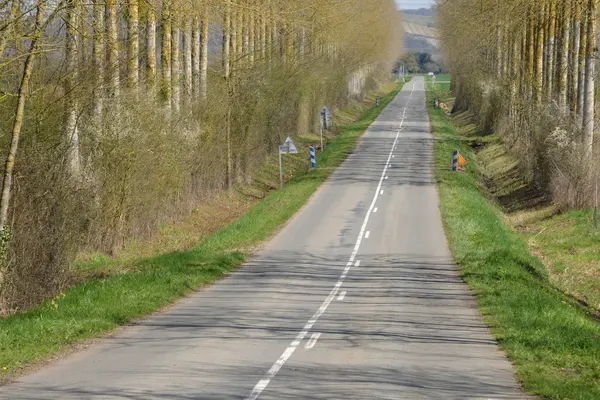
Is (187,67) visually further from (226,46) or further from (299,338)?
(299,338)

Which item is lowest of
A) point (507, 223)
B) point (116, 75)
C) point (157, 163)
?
point (507, 223)

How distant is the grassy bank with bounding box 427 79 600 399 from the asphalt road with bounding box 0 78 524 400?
1.10 ft

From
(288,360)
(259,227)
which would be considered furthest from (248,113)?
(288,360)

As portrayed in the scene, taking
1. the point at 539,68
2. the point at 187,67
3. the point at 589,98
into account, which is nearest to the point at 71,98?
the point at 187,67

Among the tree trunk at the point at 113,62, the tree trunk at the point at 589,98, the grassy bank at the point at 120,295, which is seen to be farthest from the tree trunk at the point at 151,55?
the tree trunk at the point at 589,98

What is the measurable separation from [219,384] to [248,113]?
29.6 meters

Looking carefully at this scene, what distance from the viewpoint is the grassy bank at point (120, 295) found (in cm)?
1227

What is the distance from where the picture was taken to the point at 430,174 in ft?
138

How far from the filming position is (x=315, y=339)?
13.3m

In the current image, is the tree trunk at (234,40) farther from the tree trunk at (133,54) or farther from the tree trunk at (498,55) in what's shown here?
the tree trunk at (498,55)

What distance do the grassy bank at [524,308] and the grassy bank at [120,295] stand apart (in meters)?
5.89

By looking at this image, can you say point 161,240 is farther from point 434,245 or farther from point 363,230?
point 434,245

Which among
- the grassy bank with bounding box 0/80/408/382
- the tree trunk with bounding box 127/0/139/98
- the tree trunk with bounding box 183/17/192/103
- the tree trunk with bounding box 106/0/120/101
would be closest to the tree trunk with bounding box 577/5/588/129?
the grassy bank with bounding box 0/80/408/382

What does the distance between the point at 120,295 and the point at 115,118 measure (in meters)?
7.21
